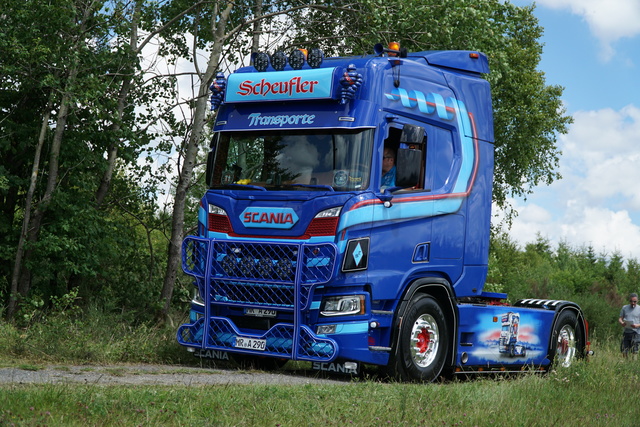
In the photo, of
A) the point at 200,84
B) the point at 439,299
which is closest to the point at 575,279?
the point at 200,84

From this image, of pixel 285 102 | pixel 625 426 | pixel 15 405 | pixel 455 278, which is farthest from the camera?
pixel 455 278

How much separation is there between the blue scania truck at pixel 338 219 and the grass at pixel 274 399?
2.35 ft

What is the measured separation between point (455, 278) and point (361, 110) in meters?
2.69

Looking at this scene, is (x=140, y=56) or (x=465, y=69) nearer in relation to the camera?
(x=465, y=69)

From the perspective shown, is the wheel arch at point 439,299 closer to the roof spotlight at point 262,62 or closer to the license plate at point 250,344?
the license plate at point 250,344

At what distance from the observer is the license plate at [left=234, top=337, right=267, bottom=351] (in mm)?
9734

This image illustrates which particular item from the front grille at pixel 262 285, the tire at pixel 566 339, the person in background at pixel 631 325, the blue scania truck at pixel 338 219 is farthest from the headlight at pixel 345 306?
the person in background at pixel 631 325

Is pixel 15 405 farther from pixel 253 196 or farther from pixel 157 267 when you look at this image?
pixel 157 267

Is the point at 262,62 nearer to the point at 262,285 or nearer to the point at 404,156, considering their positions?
the point at 404,156

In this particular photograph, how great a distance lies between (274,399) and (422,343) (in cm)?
353

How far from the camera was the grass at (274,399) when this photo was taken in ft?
21.4

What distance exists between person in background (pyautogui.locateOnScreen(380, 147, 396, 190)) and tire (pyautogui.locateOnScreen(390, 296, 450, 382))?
144cm

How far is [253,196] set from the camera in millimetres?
9867

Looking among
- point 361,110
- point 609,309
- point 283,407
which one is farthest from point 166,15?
point 609,309
